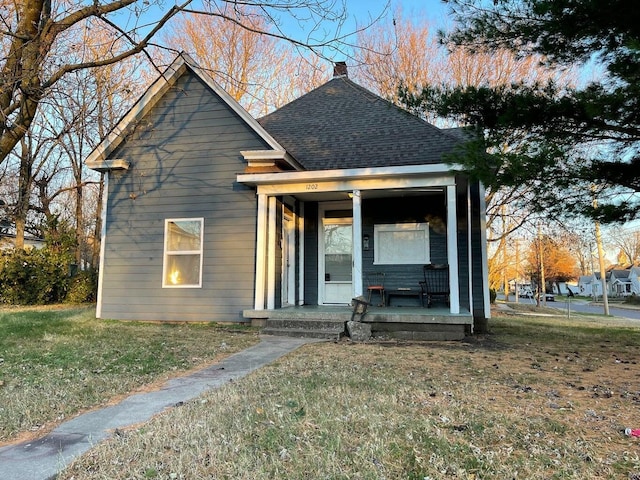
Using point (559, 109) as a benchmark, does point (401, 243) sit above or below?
below

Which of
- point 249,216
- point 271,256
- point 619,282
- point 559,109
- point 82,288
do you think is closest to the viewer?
point 559,109

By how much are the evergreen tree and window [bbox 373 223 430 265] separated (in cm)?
344

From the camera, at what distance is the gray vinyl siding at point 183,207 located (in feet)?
29.0

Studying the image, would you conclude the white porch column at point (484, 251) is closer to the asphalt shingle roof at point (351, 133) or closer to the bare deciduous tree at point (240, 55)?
the asphalt shingle roof at point (351, 133)

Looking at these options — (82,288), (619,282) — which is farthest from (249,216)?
(619,282)

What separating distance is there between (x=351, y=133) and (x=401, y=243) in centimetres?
287

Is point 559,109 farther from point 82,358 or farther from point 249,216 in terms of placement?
point 82,358

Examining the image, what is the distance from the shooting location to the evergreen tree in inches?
197

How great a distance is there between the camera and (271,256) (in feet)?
28.2

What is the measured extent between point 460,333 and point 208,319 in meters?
4.93

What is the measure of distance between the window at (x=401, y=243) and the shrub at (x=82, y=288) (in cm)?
982

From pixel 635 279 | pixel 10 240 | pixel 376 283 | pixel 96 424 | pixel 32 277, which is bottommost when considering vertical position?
pixel 96 424

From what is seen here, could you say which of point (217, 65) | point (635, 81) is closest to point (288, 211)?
point (635, 81)

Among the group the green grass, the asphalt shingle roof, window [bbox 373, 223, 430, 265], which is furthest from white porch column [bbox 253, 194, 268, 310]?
window [bbox 373, 223, 430, 265]
